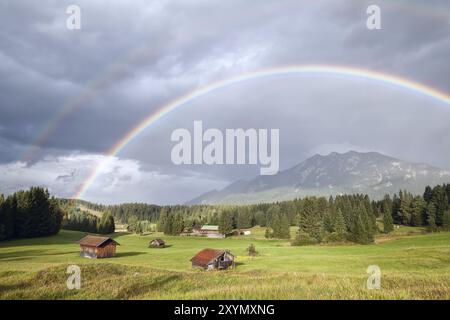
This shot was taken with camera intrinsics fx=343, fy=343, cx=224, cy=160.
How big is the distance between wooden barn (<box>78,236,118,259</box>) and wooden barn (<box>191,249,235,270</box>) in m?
36.9

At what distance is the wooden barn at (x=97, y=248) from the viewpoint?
86.5 m

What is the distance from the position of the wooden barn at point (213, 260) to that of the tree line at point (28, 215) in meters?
83.3

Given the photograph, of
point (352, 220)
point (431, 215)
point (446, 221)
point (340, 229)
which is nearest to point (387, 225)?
point (431, 215)

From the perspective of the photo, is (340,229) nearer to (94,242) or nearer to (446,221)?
(446,221)

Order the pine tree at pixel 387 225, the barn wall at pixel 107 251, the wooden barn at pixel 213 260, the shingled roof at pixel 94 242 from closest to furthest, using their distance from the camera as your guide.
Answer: the wooden barn at pixel 213 260 → the barn wall at pixel 107 251 → the shingled roof at pixel 94 242 → the pine tree at pixel 387 225

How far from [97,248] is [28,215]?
50.8m

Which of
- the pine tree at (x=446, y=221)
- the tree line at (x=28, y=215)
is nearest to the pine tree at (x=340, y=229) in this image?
the pine tree at (x=446, y=221)

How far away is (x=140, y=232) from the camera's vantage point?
183 meters

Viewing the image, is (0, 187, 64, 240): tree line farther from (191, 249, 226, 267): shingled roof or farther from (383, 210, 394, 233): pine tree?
(383, 210, 394, 233): pine tree

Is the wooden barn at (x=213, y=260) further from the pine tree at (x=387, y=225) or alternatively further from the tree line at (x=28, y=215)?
the pine tree at (x=387, y=225)

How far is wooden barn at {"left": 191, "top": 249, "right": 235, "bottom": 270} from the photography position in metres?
58.8

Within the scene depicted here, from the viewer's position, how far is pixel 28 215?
121062 millimetres
